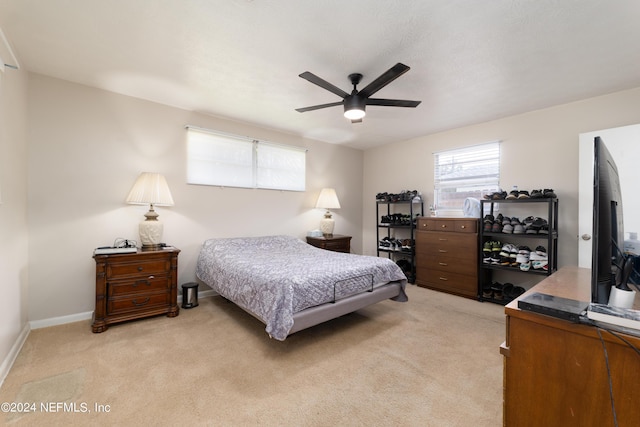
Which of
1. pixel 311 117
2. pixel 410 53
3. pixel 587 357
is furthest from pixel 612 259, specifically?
pixel 311 117

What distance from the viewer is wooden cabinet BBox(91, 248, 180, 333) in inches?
104

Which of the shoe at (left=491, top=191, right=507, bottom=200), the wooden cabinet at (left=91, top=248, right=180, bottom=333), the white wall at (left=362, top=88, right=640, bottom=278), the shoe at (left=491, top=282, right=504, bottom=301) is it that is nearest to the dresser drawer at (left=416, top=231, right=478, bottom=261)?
the shoe at (left=491, top=282, right=504, bottom=301)

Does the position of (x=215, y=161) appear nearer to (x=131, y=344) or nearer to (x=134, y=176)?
(x=134, y=176)

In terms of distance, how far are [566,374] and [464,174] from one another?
381 centimetres

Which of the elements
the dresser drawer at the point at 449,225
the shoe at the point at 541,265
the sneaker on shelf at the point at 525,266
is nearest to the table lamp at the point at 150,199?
the dresser drawer at the point at 449,225

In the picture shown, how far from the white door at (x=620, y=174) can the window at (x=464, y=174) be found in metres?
0.94

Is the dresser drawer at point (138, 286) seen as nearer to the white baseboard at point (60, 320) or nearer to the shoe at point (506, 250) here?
the white baseboard at point (60, 320)

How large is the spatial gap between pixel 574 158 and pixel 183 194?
16.3ft

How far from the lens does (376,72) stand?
2568mm

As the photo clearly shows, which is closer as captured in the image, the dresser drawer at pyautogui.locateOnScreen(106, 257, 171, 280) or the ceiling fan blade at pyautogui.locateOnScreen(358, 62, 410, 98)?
the ceiling fan blade at pyautogui.locateOnScreen(358, 62, 410, 98)

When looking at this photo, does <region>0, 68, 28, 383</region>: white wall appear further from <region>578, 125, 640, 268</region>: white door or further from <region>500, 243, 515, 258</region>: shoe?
<region>578, 125, 640, 268</region>: white door

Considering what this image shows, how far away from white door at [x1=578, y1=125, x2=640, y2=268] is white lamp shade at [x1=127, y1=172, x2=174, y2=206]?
460cm

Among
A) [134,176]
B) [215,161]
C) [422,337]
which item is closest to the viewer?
[422,337]

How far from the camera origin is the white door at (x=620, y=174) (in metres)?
2.70
